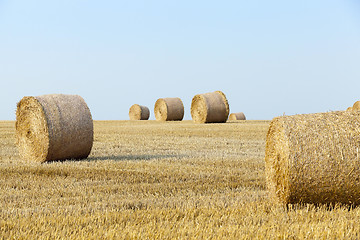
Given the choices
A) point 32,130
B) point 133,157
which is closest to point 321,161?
point 133,157

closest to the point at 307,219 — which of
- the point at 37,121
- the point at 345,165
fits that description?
the point at 345,165

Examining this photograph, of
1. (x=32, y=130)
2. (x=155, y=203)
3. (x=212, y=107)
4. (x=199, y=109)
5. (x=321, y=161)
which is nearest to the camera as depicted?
(x=321, y=161)

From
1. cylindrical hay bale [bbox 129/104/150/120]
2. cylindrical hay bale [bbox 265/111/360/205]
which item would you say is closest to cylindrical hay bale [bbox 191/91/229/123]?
cylindrical hay bale [bbox 129/104/150/120]

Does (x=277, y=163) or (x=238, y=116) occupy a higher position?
(x=238, y=116)

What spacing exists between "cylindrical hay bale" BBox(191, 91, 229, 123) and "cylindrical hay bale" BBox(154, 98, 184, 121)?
4724 mm

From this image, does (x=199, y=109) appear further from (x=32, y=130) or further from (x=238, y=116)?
(x=32, y=130)

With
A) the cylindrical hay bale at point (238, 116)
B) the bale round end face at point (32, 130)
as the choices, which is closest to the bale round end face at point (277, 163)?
the bale round end face at point (32, 130)

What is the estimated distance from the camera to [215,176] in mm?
8023

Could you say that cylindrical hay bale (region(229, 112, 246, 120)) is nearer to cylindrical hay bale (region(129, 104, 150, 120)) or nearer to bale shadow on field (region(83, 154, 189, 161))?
cylindrical hay bale (region(129, 104, 150, 120))

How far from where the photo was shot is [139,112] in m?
34.4

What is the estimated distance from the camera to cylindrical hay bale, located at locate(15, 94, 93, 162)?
10.2 metres

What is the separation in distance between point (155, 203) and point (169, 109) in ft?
75.4

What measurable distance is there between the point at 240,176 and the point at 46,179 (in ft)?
11.3

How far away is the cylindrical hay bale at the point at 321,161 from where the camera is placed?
17.7ft
